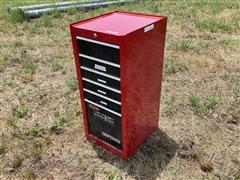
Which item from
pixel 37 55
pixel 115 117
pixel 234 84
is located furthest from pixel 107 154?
pixel 37 55

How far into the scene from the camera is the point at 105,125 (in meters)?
2.61

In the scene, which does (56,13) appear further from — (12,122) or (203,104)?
(203,104)

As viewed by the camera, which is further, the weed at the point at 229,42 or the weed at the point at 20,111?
Result: the weed at the point at 229,42

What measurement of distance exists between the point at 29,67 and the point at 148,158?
2.46 m

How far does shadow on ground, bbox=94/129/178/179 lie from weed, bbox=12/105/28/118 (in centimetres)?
105

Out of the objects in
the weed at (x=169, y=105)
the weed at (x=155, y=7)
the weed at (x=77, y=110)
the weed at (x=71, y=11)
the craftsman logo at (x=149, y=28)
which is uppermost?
the craftsman logo at (x=149, y=28)

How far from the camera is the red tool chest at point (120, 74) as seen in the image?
84.1 inches

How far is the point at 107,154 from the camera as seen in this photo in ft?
8.97

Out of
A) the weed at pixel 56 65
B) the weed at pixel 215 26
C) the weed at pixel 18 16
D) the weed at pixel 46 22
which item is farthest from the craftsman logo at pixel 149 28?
the weed at pixel 18 16

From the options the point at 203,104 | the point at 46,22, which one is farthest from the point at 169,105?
the point at 46,22

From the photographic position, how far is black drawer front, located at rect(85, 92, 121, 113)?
7.82ft

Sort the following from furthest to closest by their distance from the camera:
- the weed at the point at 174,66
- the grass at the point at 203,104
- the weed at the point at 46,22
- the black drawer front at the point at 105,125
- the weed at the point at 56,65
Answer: the weed at the point at 46,22 < the weed at the point at 56,65 < the weed at the point at 174,66 < the grass at the point at 203,104 < the black drawer front at the point at 105,125

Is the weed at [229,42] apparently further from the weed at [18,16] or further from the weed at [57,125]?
the weed at [18,16]

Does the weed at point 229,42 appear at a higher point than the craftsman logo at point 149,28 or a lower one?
lower
